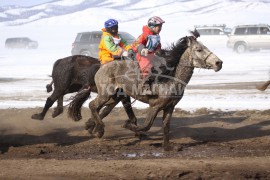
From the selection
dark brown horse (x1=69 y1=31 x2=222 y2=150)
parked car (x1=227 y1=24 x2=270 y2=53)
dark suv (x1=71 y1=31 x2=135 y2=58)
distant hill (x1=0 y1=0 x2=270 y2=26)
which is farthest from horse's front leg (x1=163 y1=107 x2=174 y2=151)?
distant hill (x1=0 y1=0 x2=270 y2=26)

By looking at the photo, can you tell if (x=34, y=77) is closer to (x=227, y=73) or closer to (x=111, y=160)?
(x=227, y=73)

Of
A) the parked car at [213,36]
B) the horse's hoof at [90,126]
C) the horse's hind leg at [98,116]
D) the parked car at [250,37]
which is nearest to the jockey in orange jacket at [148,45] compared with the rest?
the horse's hind leg at [98,116]

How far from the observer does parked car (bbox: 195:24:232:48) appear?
44.9m

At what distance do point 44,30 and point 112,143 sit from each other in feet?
291

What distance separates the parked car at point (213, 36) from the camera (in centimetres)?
4488

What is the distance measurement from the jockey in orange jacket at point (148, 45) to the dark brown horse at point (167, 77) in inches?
5.5

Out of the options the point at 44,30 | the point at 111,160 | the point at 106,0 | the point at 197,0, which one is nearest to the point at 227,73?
the point at 111,160

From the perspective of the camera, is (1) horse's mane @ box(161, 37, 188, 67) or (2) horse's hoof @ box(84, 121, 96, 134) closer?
(1) horse's mane @ box(161, 37, 188, 67)

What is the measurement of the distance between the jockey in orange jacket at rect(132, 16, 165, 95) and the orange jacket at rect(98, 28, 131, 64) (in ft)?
1.97

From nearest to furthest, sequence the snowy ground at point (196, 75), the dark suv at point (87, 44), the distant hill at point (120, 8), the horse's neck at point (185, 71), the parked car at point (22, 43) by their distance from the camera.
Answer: the horse's neck at point (185, 71) → the snowy ground at point (196, 75) → the dark suv at point (87, 44) → the parked car at point (22, 43) → the distant hill at point (120, 8)

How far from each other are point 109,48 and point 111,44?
87 millimetres

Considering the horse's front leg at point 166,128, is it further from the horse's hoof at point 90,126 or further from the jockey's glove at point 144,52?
the horse's hoof at point 90,126

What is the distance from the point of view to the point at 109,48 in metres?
10.7

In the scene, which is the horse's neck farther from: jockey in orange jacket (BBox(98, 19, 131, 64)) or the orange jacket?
the orange jacket
